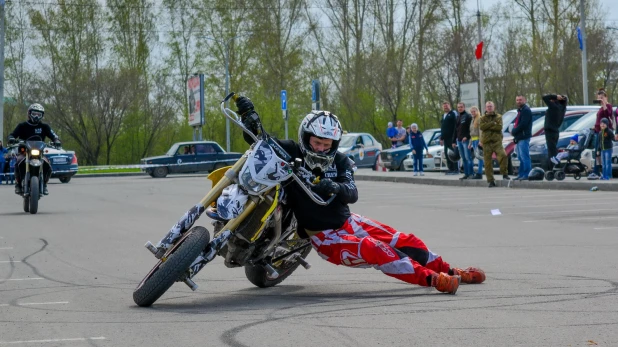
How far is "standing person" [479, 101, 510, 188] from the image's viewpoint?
23500 millimetres

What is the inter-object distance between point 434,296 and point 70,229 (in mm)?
8235

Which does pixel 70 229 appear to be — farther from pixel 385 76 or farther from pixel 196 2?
pixel 196 2

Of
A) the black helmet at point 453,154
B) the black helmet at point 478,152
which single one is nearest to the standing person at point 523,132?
the black helmet at point 478,152

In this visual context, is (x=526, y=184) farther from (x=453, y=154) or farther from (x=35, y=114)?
(x=35, y=114)

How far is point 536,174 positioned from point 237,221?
666 inches

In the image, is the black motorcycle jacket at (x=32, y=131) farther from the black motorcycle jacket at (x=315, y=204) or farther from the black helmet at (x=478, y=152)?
the black helmet at (x=478, y=152)

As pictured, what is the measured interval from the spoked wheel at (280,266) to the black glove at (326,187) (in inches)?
20.8

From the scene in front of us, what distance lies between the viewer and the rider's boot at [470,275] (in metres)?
8.17

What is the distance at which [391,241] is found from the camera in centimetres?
802

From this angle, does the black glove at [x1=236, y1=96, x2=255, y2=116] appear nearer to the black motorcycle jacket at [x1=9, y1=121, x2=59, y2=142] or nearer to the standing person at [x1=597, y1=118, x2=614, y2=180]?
the black motorcycle jacket at [x1=9, y1=121, x2=59, y2=142]

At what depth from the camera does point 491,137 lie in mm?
23750

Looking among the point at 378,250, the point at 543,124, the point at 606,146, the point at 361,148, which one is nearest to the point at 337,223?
the point at 378,250

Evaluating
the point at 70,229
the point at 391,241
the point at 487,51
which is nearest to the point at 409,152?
the point at 487,51

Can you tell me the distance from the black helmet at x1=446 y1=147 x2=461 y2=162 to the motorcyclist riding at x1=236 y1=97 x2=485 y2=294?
20479 mm
